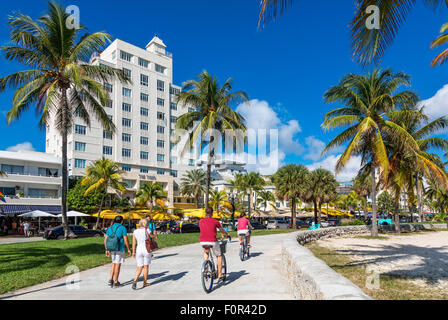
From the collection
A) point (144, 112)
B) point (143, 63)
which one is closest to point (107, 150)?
point (144, 112)

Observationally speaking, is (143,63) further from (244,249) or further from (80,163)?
(244,249)

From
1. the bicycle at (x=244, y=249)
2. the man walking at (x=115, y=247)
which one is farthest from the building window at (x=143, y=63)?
the man walking at (x=115, y=247)

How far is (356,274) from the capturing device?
9.95 meters

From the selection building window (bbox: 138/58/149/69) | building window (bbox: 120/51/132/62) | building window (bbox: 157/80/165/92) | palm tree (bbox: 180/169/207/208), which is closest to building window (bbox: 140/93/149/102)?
building window (bbox: 157/80/165/92)

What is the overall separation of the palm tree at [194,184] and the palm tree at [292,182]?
21.0 meters

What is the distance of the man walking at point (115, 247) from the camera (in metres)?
7.93

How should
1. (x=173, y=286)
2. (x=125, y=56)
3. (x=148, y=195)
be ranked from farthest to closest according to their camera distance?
Result: (x=125, y=56)
(x=148, y=195)
(x=173, y=286)

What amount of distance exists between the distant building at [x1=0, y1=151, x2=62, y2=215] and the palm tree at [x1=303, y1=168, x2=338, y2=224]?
30.6m

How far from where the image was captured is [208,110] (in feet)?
78.1

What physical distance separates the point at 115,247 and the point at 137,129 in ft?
183
